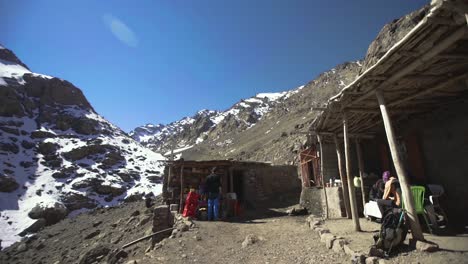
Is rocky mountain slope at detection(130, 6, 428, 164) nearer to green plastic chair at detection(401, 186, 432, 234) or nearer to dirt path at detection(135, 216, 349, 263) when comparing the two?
green plastic chair at detection(401, 186, 432, 234)

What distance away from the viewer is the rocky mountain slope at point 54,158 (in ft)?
102

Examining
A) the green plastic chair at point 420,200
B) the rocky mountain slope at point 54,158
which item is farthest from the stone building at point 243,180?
the rocky mountain slope at point 54,158

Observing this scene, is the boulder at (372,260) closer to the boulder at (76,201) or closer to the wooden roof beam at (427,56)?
the wooden roof beam at (427,56)

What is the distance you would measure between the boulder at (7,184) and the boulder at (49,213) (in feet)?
29.6

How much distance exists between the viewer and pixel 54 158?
4391 centimetres

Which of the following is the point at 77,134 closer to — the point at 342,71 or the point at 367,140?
the point at 367,140

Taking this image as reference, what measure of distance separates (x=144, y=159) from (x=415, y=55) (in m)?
54.1

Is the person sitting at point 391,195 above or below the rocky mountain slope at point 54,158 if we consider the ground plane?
below

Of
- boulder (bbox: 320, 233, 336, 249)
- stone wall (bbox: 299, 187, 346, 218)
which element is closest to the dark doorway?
stone wall (bbox: 299, 187, 346, 218)

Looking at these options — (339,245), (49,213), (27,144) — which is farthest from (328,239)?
(27,144)

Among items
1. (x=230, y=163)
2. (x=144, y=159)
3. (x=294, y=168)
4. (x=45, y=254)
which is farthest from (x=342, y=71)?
(x=45, y=254)

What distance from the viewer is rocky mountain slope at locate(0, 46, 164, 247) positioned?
102 feet

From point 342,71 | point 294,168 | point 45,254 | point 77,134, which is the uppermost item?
point 342,71

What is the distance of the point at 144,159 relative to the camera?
53.8 metres
